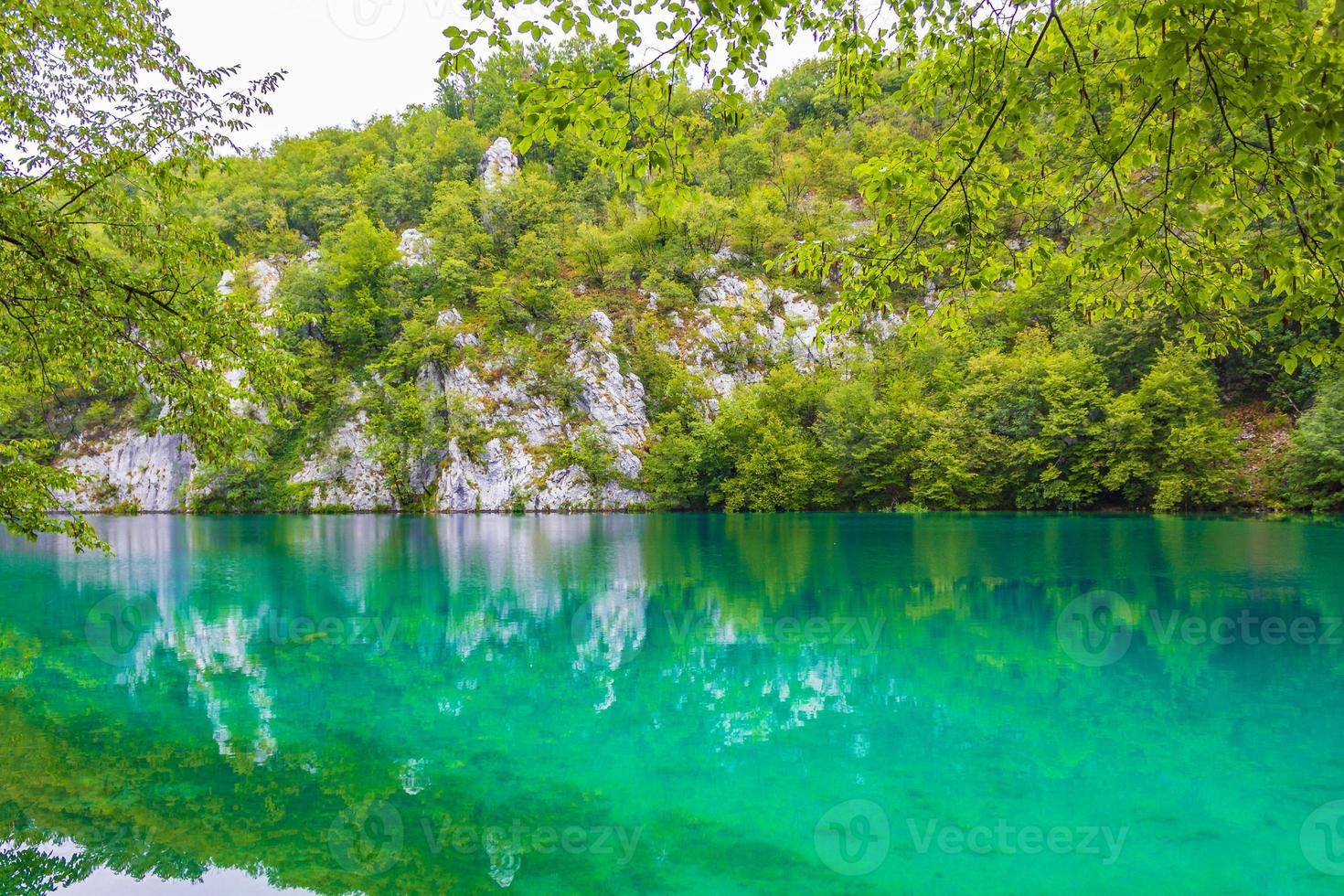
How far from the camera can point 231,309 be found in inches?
337

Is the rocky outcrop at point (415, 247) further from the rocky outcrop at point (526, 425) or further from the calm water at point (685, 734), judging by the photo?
the calm water at point (685, 734)

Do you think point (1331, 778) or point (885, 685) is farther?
point (885, 685)

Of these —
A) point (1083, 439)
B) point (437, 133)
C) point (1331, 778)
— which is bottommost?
point (1331, 778)

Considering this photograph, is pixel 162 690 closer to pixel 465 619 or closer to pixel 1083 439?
pixel 465 619

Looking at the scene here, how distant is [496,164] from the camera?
244 ft

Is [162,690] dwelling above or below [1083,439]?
below

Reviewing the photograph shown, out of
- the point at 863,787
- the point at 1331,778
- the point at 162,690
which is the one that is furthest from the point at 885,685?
the point at 162,690

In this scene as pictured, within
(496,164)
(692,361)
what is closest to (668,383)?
(692,361)

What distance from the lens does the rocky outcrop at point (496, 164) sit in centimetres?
7278

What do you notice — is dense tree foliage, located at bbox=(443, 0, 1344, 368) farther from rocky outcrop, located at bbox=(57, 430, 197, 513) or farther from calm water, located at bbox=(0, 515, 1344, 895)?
rocky outcrop, located at bbox=(57, 430, 197, 513)

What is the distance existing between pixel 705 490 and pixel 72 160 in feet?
146

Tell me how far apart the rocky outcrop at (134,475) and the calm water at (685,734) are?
138ft

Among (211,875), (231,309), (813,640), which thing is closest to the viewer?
(211,875)

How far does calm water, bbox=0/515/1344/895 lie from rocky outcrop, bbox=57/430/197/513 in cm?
4193
